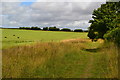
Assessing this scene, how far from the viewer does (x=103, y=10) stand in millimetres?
20312

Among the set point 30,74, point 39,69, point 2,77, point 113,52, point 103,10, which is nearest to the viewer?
point 2,77

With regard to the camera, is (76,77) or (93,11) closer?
(76,77)

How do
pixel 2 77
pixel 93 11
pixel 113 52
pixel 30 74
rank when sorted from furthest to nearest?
1. pixel 93 11
2. pixel 113 52
3. pixel 30 74
4. pixel 2 77

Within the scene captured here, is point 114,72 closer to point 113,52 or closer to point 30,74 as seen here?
point 113,52

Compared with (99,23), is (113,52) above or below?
below

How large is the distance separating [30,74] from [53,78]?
1.02 metres

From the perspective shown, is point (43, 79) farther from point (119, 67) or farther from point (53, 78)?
point (119, 67)

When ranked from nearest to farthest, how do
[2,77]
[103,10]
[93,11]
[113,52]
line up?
[2,77] → [113,52] → [103,10] → [93,11]

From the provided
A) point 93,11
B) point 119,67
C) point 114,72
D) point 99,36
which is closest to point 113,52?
point 119,67

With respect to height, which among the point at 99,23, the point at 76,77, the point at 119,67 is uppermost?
the point at 99,23

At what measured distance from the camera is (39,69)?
6941mm

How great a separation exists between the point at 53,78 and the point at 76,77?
1002 mm

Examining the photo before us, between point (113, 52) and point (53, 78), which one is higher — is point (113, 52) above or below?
above

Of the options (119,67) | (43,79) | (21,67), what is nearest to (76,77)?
(43,79)
